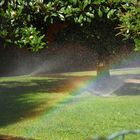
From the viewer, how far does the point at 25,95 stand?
1694 cm

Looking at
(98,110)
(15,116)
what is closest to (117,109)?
(98,110)

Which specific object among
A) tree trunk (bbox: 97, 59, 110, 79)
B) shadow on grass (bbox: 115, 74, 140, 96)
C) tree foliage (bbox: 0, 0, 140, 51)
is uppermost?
tree foliage (bbox: 0, 0, 140, 51)

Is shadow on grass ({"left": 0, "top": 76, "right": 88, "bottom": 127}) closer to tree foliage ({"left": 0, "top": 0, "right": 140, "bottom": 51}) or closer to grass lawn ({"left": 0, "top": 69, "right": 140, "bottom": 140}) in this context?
grass lawn ({"left": 0, "top": 69, "right": 140, "bottom": 140})

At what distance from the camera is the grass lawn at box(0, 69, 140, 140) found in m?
10.5

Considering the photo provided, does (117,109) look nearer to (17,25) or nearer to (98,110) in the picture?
(98,110)

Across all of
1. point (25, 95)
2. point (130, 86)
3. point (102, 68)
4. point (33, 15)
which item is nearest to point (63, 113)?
point (25, 95)

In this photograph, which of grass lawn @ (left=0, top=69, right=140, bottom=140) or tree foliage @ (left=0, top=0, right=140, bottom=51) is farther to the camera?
grass lawn @ (left=0, top=69, right=140, bottom=140)

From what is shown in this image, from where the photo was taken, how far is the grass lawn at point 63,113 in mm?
10477

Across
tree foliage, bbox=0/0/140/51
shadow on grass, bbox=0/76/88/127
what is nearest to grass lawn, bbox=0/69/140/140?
shadow on grass, bbox=0/76/88/127

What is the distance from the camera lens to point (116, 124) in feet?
36.2

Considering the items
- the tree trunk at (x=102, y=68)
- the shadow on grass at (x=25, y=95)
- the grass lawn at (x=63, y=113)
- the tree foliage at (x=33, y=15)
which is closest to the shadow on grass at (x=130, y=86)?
the grass lawn at (x=63, y=113)

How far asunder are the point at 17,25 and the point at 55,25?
104cm

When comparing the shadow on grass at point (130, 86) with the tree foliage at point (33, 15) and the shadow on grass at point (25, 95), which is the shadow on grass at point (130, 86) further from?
the tree foliage at point (33, 15)

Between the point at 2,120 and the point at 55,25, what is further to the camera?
the point at 2,120
